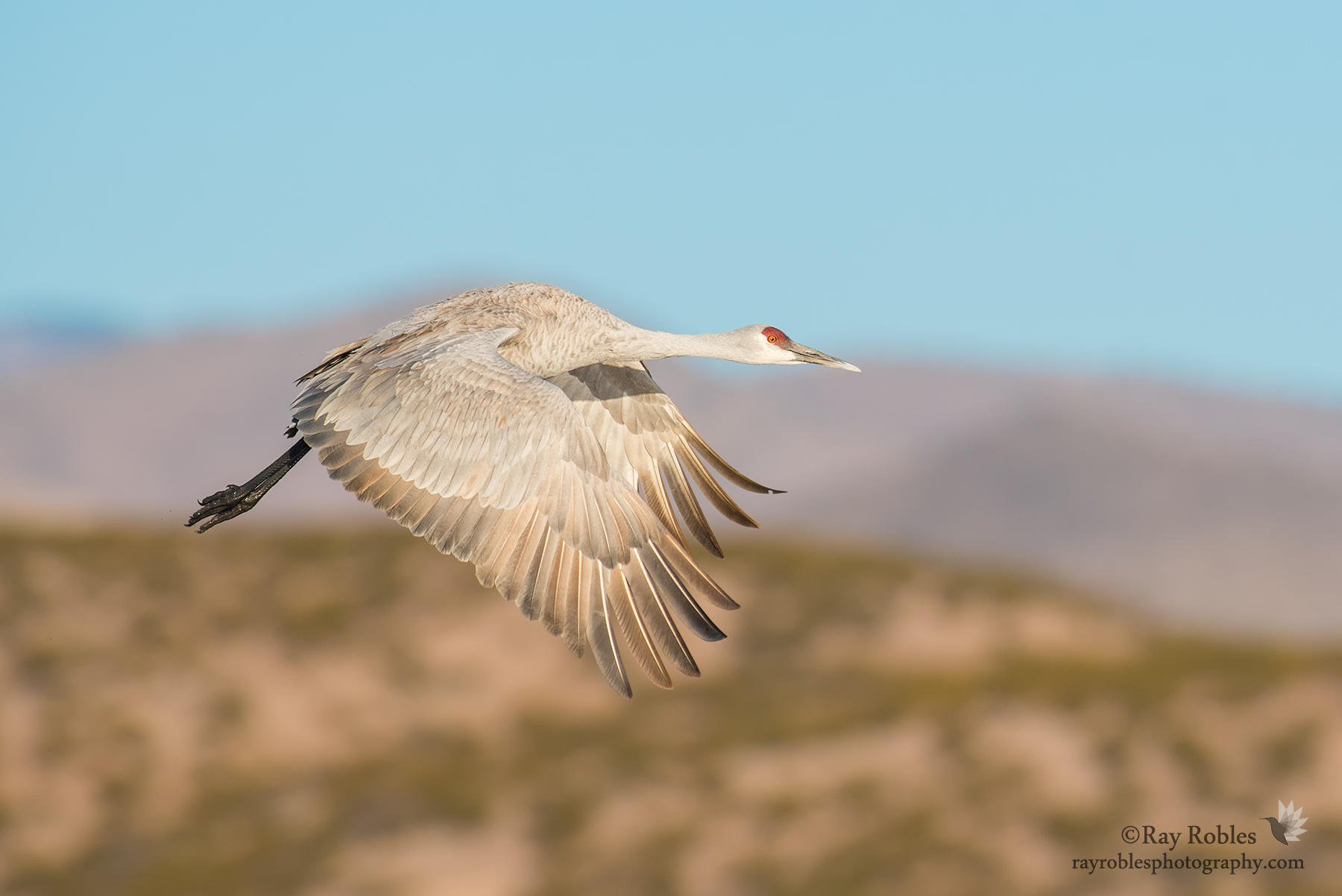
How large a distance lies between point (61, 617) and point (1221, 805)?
31474 millimetres

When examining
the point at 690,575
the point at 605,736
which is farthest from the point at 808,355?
the point at 605,736

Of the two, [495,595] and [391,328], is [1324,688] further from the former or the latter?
[391,328]

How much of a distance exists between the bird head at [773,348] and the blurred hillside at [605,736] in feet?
75.5

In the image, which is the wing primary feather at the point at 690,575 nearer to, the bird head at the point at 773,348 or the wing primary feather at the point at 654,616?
the wing primary feather at the point at 654,616

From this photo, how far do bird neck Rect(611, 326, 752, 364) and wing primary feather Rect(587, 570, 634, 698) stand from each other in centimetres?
265

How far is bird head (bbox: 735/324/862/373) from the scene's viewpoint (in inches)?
523

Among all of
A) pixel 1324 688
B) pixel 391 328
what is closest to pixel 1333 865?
pixel 1324 688

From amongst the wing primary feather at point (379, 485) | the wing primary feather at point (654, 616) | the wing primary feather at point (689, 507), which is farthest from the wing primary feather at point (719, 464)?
the wing primary feather at point (379, 485)

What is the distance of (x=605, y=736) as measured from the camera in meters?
39.4

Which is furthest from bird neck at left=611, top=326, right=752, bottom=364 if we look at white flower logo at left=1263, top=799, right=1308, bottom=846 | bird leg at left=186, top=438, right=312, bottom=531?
white flower logo at left=1263, top=799, right=1308, bottom=846

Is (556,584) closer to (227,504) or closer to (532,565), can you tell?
(532,565)

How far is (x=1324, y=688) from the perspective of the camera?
3631cm

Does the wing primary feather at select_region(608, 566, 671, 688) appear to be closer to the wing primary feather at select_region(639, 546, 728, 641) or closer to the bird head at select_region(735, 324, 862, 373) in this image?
the wing primary feather at select_region(639, 546, 728, 641)

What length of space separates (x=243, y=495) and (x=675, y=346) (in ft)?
12.7
